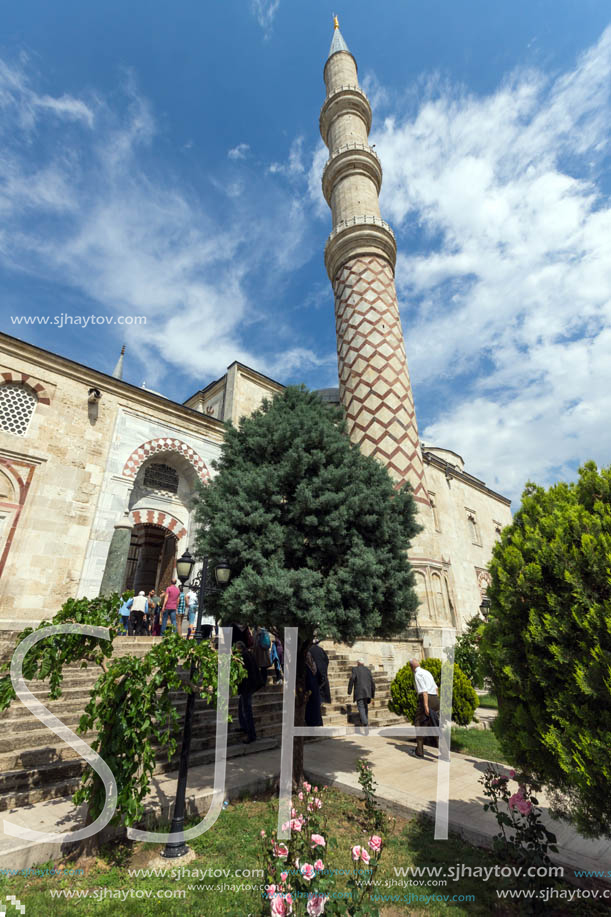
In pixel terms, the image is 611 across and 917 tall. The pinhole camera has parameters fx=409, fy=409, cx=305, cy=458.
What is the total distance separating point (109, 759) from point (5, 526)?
23.2 feet

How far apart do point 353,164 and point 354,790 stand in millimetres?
18694

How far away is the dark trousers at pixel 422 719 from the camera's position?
6315 mm

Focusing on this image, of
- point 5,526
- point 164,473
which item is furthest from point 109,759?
point 164,473

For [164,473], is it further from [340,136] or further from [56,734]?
[340,136]

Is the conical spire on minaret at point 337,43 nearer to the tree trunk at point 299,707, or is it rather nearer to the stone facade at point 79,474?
the stone facade at point 79,474

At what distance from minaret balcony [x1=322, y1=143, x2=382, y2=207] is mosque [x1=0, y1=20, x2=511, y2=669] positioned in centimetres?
5

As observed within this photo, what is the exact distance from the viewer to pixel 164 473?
455 inches

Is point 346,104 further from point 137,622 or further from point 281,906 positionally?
point 281,906

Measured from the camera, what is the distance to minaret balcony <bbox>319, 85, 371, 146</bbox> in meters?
17.0

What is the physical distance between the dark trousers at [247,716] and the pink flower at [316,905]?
438cm

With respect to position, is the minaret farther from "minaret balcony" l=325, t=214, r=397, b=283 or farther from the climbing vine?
the climbing vine

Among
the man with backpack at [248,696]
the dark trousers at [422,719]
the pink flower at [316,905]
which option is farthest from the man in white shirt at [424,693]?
the pink flower at [316,905]

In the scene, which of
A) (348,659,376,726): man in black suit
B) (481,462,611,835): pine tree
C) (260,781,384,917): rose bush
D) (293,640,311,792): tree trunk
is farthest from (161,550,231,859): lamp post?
(348,659,376,726): man in black suit

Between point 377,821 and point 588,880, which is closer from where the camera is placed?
point 588,880
